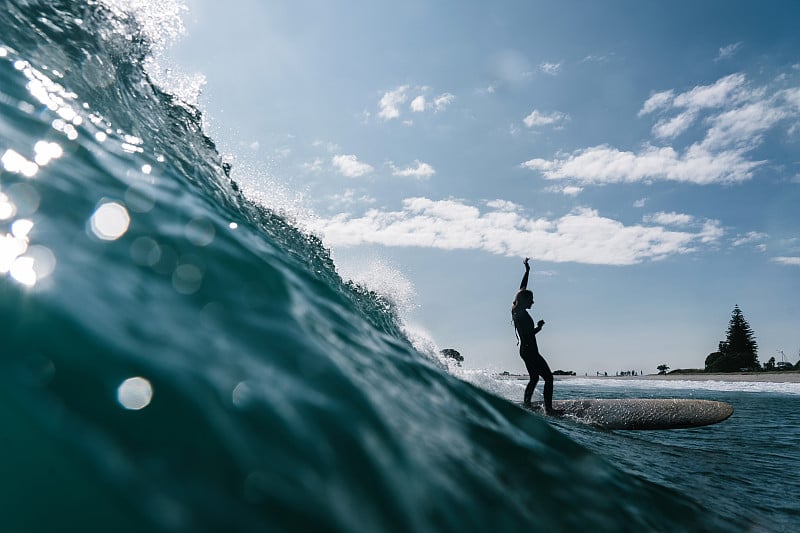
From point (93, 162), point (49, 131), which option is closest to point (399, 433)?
point (93, 162)

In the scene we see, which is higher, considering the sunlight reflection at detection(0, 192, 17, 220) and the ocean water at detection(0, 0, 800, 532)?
the sunlight reflection at detection(0, 192, 17, 220)

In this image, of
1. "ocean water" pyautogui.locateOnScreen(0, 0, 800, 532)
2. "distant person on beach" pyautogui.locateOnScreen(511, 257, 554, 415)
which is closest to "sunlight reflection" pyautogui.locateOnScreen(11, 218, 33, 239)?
"ocean water" pyautogui.locateOnScreen(0, 0, 800, 532)

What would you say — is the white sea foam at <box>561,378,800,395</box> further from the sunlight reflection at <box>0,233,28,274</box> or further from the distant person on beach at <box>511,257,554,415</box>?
the sunlight reflection at <box>0,233,28,274</box>

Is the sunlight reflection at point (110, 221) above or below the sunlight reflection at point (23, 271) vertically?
above

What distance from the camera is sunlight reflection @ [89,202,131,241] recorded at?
1.66 meters

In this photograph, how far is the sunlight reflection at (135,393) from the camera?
40.4 inches

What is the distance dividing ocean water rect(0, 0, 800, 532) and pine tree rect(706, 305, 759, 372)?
82.7 m

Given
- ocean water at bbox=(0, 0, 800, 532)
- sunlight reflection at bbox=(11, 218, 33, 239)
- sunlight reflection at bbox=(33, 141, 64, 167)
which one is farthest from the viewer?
sunlight reflection at bbox=(33, 141, 64, 167)

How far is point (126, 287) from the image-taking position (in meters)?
1.47

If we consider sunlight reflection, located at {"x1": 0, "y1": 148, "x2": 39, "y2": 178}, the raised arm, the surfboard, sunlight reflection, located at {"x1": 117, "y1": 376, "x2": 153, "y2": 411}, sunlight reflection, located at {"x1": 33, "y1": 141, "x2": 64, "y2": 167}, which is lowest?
the surfboard

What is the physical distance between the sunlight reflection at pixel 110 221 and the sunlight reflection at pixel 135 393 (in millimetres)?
761

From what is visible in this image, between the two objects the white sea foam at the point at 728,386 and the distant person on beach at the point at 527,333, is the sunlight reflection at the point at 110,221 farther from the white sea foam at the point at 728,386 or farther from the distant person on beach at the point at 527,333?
the white sea foam at the point at 728,386

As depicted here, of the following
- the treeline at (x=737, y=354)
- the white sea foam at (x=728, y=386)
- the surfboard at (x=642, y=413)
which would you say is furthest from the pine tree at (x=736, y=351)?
the surfboard at (x=642, y=413)

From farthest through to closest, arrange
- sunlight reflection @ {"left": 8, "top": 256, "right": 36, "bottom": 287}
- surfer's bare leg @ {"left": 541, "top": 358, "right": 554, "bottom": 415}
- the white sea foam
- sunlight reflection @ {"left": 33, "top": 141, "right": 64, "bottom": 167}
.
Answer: the white sea foam → surfer's bare leg @ {"left": 541, "top": 358, "right": 554, "bottom": 415} → sunlight reflection @ {"left": 33, "top": 141, "right": 64, "bottom": 167} → sunlight reflection @ {"left": 8, "top": 256, "right": 36, "bottom": 287}
